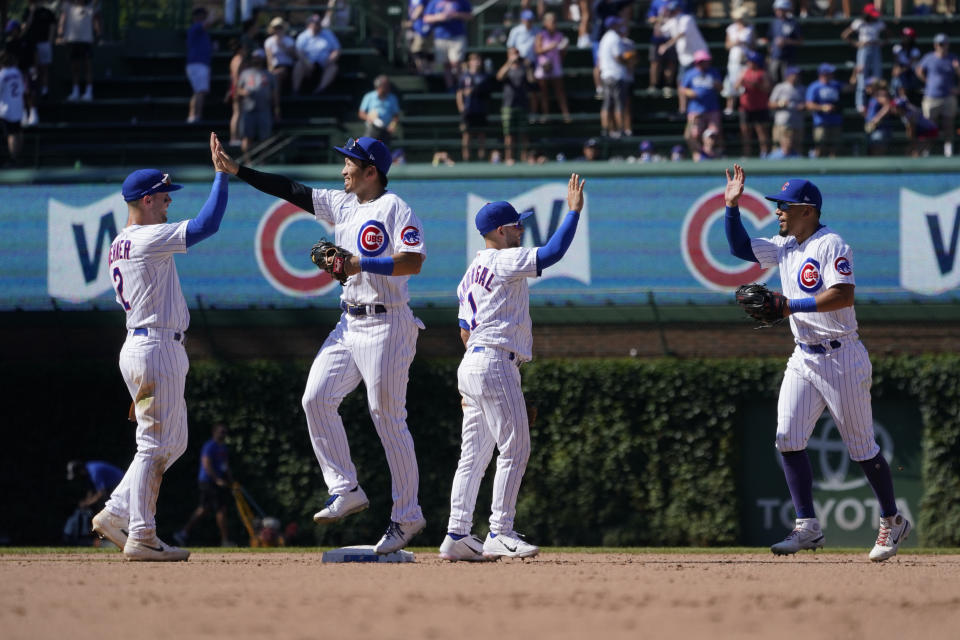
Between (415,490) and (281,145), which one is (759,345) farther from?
(415,490)

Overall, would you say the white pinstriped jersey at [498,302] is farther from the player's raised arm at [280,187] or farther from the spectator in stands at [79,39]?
the spectator in stands at [79,39]

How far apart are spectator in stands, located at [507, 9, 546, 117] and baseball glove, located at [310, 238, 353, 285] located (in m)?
10.7

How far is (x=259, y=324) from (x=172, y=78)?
17.3ft

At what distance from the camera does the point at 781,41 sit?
17.7 m

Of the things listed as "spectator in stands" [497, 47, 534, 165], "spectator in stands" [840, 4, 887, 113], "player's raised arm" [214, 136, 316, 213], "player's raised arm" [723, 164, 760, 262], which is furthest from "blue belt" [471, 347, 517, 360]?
"spectator in stands" [840, 4, 887, 113]

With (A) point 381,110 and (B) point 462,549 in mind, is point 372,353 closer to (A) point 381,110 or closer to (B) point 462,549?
(B) point 462,549

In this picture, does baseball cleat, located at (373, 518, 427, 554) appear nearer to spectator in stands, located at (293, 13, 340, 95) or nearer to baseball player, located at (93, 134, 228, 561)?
baseball player, located at (93, 134, 228, 561)

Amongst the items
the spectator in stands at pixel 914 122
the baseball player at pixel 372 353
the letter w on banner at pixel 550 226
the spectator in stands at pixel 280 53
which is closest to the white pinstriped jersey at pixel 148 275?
the baseball player at pixel 372 353

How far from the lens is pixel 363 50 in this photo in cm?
1961

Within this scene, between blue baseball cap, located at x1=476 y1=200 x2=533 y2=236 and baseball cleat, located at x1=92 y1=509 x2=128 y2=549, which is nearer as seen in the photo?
baseball cleat, located at x1=92 y1=509 x2=128 y2=549

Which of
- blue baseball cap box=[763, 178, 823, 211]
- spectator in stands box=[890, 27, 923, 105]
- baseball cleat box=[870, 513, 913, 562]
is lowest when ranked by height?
baseball cleat box=[870, 513, 913, 562]

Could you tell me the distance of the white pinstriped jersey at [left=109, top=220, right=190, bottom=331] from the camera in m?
8.20

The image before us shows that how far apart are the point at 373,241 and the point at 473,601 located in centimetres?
253

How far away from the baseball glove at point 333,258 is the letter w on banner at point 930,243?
881cm
